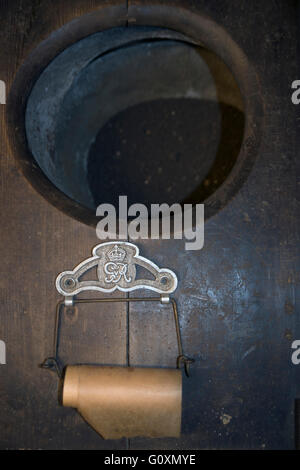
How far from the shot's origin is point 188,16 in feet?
3.65

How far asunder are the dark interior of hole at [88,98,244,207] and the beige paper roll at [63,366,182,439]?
637 mm

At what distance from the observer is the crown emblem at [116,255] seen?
1.07m

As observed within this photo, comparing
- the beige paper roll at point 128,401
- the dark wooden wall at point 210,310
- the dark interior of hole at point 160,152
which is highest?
the dark interior of hole at point 160,152

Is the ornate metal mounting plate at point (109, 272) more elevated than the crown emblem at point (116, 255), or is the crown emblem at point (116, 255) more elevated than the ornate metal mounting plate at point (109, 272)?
the crown emblem at point (116, 255)

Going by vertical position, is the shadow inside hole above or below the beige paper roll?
above

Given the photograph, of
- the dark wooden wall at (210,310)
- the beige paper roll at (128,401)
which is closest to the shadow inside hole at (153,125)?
the dark wooden wall at (210,310)

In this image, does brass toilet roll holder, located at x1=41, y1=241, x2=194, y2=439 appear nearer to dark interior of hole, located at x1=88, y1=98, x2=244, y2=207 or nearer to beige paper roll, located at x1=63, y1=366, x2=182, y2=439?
beige paper roll, located at x1=63, y1=366, x2=182, y2=439

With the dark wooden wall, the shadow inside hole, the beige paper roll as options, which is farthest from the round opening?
the beige paper roll

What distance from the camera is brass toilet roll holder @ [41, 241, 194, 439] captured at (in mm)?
975

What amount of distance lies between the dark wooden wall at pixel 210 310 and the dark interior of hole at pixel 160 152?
406mm

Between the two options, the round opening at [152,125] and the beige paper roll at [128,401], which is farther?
the round opening at [152,125]

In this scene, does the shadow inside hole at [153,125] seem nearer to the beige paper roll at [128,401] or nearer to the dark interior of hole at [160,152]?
the dark interior of hole at [160,152]

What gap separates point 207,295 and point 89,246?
284mm

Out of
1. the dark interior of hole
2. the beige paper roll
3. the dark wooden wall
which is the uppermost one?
the dark interior of hole
